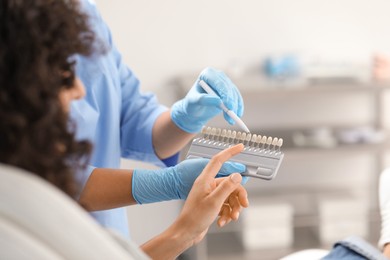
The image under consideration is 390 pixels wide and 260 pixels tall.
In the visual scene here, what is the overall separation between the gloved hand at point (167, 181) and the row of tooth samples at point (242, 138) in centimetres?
8

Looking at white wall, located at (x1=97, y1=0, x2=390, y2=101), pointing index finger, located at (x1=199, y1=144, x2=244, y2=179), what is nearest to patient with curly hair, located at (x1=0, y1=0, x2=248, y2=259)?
pointing index finger, located at (x1=199, y1=144, x2=244, y2=179)

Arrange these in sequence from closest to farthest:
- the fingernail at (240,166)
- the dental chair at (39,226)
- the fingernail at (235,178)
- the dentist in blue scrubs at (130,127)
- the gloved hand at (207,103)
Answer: the dental chair at (39,226) → the fingernail at (235,178) → the fingernail at (240,166) → the dentist in blue scrubs at (130,127) → the gloved hand at (207,103)

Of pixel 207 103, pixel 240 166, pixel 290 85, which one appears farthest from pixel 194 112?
pixel 290 85

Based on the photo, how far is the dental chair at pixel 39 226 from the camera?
0.77m

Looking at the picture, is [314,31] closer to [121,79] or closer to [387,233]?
[121,79]

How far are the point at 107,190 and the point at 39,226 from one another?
72 cm

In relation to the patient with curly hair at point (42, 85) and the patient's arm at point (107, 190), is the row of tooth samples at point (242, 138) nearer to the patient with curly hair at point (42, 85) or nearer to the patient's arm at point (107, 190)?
the patient's arm at point (107, 190)

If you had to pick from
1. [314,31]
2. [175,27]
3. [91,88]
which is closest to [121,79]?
[91,88]

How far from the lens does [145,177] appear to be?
1.49 metres

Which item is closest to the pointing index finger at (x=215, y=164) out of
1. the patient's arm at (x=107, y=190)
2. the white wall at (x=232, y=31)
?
the patient's arm at (x=107, y=190)

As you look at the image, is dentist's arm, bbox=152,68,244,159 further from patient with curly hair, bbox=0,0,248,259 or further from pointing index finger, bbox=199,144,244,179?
patient with curly hair, bbox=0,0,248,259

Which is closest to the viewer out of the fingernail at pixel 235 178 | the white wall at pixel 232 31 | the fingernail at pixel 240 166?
the fingernail at pixel 235 178

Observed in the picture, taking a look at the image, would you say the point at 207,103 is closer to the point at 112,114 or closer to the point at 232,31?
the point at 112,114

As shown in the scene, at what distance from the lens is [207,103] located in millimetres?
1600
